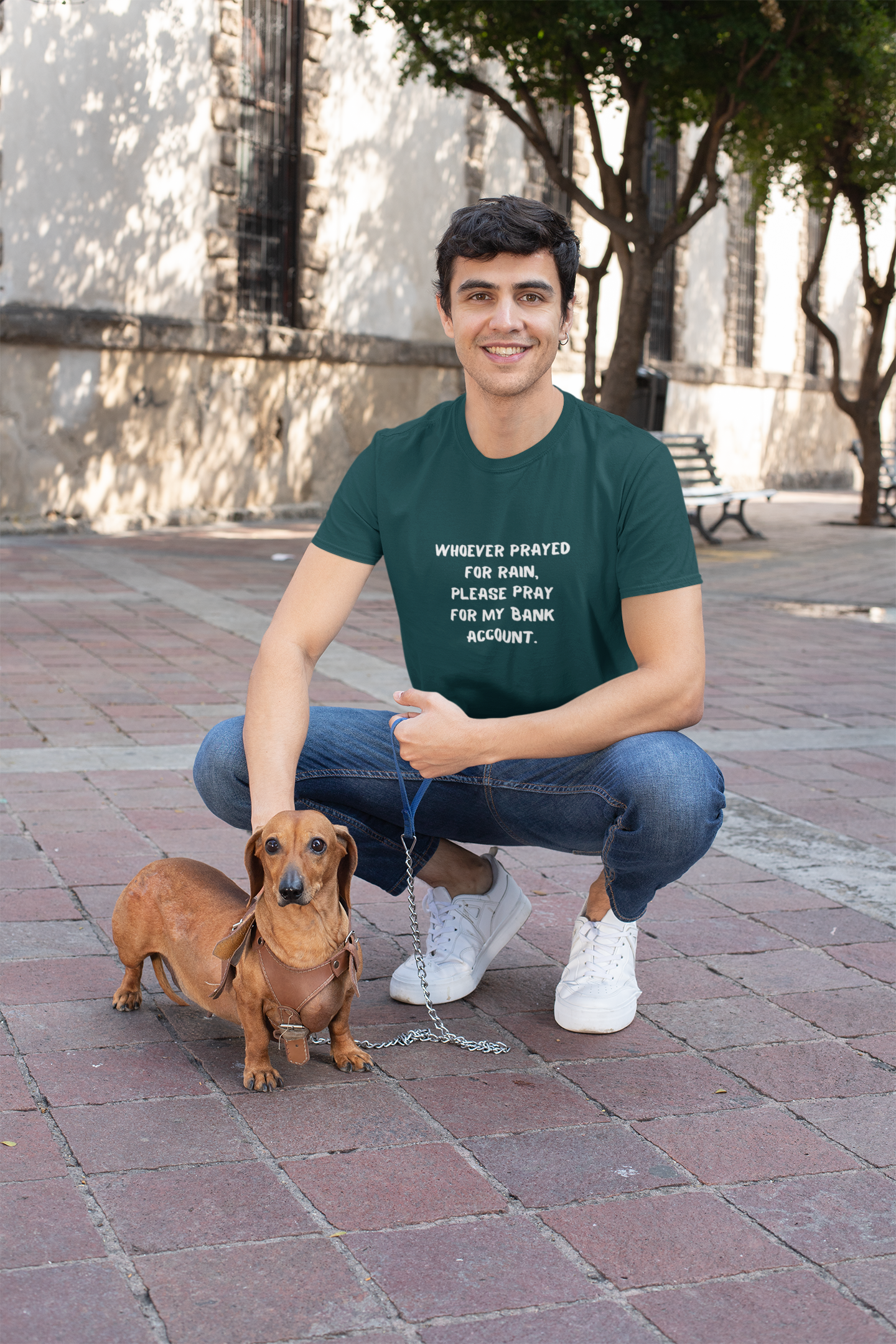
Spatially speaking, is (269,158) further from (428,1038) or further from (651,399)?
(428,1038)

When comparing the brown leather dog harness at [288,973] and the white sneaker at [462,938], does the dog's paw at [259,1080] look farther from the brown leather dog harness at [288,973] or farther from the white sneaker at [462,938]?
the white sneaker at [462,938]

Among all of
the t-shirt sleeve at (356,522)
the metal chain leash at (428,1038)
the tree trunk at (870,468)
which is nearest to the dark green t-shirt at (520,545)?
the t-shirt sleeve at (356,522)

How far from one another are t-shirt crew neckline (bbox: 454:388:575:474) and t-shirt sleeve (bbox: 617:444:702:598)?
21cm

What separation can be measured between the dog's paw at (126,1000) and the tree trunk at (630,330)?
9.88 metres

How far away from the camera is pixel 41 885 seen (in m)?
3.75

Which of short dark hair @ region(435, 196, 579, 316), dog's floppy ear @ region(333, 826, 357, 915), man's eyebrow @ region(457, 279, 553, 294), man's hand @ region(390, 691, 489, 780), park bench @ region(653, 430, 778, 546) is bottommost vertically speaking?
dog's floppy ear @ region(333, 826, 357, 915)

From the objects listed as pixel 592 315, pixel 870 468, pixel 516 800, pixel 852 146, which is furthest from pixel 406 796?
pixel 870 468

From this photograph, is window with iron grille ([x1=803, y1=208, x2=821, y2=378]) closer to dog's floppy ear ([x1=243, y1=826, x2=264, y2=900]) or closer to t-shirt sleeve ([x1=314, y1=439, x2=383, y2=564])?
t-shirt sleeve ([x1=314, y1=439, x2=383, y2=564])

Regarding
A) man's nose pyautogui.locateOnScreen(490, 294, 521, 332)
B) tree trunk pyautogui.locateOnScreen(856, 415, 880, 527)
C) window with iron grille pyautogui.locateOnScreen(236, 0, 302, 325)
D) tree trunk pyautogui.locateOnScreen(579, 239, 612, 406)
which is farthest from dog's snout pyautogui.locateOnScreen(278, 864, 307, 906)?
tree trunk pyautogui.locateOnScreen(856, 415, 880, 527)

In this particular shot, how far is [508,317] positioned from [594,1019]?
4.79 ft

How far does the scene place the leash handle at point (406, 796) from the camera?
9.80 feet

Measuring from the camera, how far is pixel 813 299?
26.5 meters

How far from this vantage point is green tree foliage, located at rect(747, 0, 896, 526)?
477 inches

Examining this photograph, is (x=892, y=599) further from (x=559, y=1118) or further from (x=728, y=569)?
(x=559, y=1118)
